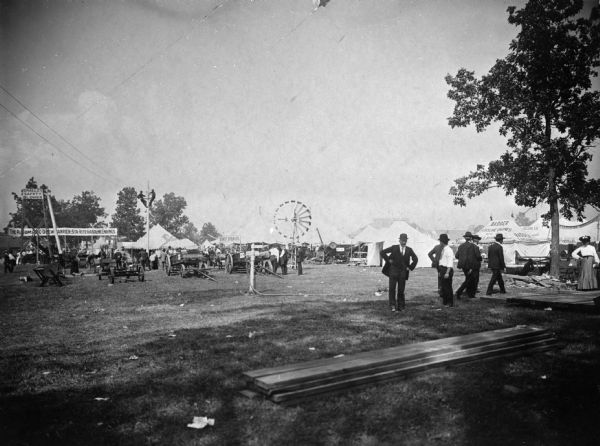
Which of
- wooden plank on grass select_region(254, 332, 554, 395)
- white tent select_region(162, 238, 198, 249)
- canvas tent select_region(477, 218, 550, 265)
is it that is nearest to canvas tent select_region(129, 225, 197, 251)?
white tent select_region(162, 238, 198, 249)

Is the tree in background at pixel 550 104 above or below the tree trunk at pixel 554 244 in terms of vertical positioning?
above

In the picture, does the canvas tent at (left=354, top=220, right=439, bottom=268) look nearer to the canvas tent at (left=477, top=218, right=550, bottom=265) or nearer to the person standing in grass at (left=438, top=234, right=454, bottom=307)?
the canvas tent at (left=477, top=218, right=550, bottom=265)

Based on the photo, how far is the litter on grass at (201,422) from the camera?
13.8 feet

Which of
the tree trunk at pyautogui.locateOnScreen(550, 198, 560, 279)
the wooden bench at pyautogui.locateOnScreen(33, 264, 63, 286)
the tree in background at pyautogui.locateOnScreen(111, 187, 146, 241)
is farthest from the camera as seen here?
the tree in background at pyautogui.locateOnScreen(111, 187, 146, 241)

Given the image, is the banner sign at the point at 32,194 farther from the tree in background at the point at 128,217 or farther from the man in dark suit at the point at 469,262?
the tree in background at the point at 128,217

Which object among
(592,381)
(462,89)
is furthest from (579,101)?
(592,381)

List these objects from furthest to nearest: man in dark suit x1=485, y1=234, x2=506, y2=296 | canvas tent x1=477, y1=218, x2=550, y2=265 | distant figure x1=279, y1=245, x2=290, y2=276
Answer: canvas tent x1=477, y1=218, x2=550, y2=265, distant figure x1=279, y1=245, x2=290, y2=276, man in dark suit x1=485, y1=234, x2=506, y2=296

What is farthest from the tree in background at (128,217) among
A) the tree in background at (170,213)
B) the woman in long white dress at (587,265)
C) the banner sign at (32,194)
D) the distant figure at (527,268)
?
the woman in long white dress at (587,265)

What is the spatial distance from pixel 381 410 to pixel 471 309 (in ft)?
25.7

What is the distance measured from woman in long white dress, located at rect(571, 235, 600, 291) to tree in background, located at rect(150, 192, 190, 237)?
11121 centimetres

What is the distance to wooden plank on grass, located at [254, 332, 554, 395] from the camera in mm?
4840

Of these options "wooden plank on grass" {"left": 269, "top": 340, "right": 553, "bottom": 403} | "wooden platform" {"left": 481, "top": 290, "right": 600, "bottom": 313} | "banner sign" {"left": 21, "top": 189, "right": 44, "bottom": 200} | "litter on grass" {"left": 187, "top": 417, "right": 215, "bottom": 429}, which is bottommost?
"litter on grass" {"left": 187, "top": 417, "right": 215, "bottom": 429}

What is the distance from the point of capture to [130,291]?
1712 centimetres

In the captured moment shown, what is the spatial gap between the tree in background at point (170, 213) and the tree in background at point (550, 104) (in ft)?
345
